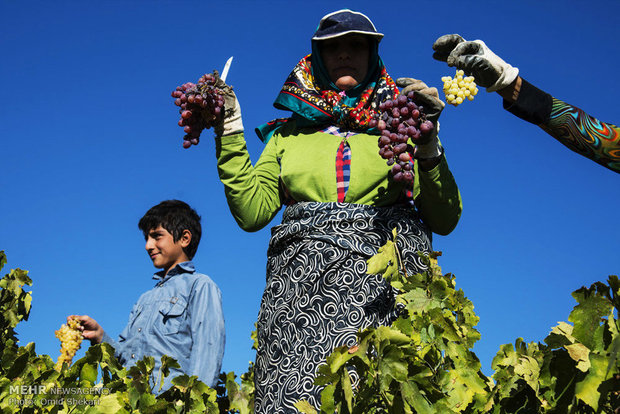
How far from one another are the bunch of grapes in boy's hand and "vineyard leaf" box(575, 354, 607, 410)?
193 centimetres

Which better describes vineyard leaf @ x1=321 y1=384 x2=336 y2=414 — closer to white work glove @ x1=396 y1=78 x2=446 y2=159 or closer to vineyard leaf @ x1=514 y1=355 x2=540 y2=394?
vineyard leaf @ x1=514 y1=355 x2=540 y2=394

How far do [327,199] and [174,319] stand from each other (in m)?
1.39

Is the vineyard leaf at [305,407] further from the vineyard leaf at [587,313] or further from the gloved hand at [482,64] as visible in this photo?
the gloved hand at [482,64]

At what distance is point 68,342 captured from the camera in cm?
374

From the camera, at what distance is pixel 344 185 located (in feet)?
9.93

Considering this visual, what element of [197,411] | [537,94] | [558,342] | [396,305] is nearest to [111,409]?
[197,411]

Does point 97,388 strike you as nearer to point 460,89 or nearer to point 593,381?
point 460,89

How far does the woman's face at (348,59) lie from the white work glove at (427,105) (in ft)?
1.87

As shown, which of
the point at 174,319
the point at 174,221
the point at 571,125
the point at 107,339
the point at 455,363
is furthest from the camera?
the point at 174,221

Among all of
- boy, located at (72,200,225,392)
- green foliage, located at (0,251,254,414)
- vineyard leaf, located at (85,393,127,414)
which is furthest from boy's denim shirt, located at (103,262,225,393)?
vineyard leaf, located at (85,393,127,414)

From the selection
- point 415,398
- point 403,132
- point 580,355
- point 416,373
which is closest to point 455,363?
point 416,373

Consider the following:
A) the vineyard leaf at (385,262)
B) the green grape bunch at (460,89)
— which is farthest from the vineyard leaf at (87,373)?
the green grape bunch at (460,89)

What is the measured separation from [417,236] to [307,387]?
2.73ft

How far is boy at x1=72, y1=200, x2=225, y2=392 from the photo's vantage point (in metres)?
3.71
